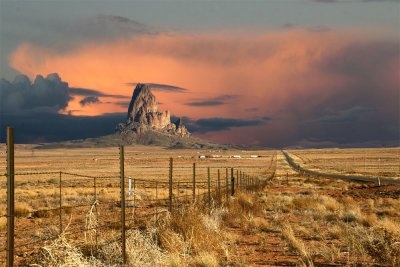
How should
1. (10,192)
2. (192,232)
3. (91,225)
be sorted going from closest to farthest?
1. (10,192)
2. (91,225)
3. (192,232)

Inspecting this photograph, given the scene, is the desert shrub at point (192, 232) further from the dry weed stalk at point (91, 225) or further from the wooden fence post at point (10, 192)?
the wooden fence post at point (10, 192)

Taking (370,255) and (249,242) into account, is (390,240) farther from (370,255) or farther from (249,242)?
(249,242)

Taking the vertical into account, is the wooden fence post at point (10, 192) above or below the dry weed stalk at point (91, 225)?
above

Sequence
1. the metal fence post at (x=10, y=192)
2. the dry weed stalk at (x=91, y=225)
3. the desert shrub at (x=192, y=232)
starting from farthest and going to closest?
the desert shrub at (x=192, y=232)
the dry weed stalk at (x=91, y=225)
the metal fence post at (x=10, y=192)

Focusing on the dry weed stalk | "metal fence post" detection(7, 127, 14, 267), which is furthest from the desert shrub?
"metal fence post" detection(7, 127, 14, 267)

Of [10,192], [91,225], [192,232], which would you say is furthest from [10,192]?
[192,232]

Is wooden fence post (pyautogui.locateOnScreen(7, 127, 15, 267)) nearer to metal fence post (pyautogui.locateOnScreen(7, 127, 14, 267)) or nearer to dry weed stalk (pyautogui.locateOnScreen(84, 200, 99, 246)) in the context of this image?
metal fence post (pyautogui.locateOnScreen(7, 127, 14, 267))

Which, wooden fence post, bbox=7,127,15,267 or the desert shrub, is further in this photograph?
the desert shrub

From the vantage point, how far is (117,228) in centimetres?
1739

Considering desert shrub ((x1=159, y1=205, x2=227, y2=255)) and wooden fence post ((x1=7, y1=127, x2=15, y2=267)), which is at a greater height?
wooden fence post ((x1=7, y1=127, x2=15, y2=267))

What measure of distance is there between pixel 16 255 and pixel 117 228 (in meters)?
4.58

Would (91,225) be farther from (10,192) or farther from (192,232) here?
(10,192)

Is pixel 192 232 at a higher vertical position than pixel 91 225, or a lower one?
lower

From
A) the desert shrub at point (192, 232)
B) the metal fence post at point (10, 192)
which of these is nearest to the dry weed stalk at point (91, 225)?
the desert shrub at point (192, 232)
